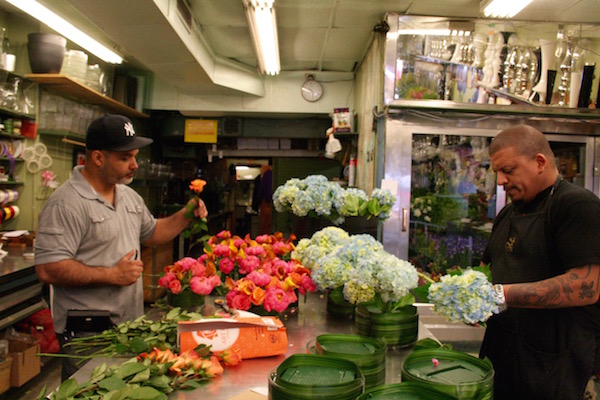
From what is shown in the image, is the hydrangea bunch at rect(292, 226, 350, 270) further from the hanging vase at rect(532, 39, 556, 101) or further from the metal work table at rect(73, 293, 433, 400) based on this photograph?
the hanging vase at rect(532, 39, 556, 101)

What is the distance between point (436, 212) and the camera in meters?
4.57

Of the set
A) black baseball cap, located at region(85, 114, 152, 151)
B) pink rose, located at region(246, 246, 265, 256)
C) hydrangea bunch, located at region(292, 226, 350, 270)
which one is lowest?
pink rose, located at region(246, 246, 265, 256)

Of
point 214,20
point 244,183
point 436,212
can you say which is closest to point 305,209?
point 436,212

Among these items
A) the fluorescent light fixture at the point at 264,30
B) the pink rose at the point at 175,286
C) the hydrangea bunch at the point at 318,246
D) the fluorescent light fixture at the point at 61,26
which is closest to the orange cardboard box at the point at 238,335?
the hydrangea bunch at the point at 318,246

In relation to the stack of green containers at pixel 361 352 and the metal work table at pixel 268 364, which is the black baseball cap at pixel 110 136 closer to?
the metal work table at pixel 268 364

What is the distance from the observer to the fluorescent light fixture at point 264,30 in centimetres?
378

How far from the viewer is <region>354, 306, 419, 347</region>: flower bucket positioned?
5.71ft

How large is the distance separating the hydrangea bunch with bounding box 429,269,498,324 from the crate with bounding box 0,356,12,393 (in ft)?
11.2

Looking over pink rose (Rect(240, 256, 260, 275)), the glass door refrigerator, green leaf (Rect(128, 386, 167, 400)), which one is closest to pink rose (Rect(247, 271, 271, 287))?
pink rose (Rect(240, 256, 260, 275))

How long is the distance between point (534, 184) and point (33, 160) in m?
4.89

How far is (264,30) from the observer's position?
14.4 feet

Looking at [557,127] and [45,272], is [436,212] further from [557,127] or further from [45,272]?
[45,272]

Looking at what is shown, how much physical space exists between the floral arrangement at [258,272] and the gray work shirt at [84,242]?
43 cm

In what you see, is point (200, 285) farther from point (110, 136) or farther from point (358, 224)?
point (358, 224)
